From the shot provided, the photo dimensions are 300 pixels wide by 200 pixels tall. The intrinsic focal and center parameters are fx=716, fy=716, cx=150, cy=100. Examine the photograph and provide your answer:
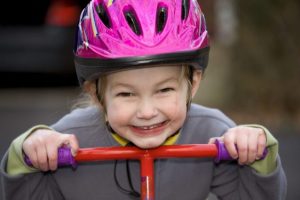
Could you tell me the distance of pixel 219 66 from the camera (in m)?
9.92

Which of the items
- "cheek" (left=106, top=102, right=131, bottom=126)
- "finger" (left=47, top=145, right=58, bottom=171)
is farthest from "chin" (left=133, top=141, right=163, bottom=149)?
"finger" (left=47, top=145, right=58, bottom=171)

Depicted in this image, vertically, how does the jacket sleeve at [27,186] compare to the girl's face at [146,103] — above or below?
below

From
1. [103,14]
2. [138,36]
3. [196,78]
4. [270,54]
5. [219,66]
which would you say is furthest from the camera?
[219,66]

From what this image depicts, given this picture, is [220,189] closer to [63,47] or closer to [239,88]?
[239,88]

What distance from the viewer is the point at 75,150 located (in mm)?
2873

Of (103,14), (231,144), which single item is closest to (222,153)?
(231,144)

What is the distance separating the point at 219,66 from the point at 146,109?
7.20 metres

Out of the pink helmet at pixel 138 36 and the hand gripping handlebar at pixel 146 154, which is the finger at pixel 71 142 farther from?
the pink helmet at pixel 138 36

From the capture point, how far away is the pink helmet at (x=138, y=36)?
286cm

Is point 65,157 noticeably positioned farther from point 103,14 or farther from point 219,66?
point 219,66

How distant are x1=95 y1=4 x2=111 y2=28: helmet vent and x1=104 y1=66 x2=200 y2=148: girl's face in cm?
24

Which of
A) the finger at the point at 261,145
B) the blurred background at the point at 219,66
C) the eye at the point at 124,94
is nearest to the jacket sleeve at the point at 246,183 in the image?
the finger at the point at 261,145

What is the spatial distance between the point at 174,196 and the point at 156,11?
33.2 inches

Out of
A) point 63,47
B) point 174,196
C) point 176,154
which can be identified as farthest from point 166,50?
point 63,47
